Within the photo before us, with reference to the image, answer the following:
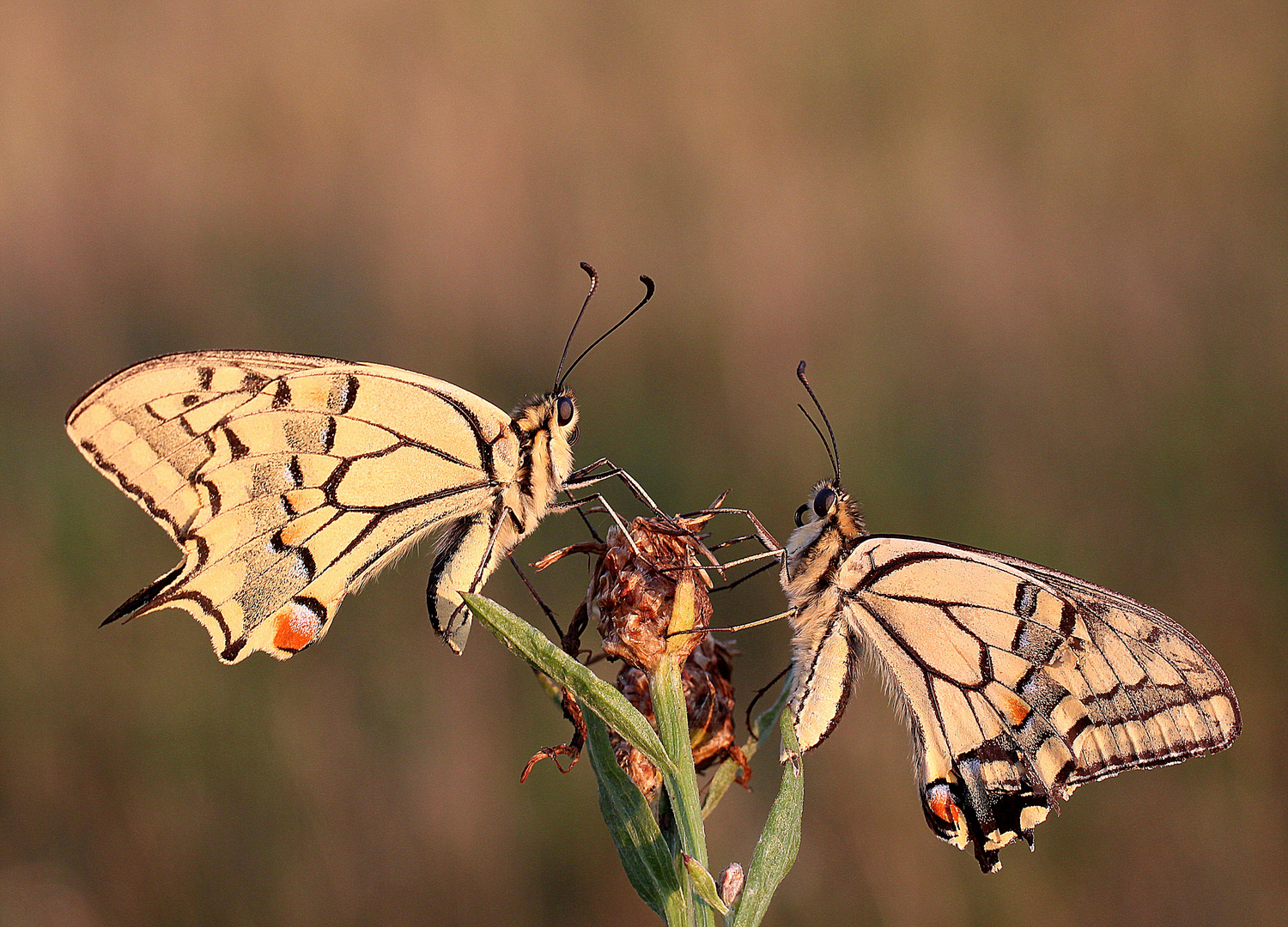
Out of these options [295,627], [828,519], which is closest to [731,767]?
[828,519]

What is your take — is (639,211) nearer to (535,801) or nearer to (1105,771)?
(535,801)

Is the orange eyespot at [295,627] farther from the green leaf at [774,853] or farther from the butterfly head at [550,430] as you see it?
the green leaf at [774,853]

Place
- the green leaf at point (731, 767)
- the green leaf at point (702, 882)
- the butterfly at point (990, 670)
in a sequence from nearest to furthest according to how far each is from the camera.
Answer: the green leaf at point (702, 882), the green leaf at point (731, 767), the butterfly at point (990, 670)

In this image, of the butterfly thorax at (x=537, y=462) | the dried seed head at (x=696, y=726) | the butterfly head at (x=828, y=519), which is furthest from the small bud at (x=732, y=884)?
the butterfly thorax at (x=537, y=462)

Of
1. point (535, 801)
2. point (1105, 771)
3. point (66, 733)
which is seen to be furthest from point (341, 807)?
point (1105, 771)

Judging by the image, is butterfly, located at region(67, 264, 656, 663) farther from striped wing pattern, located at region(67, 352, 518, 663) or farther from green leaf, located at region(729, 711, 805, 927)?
green leaf, located at region(729, 711, 805, 927)
